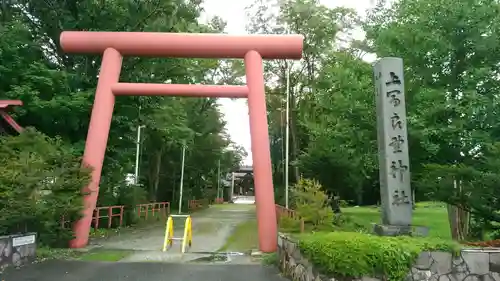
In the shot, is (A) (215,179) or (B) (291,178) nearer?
(B) (291,178)

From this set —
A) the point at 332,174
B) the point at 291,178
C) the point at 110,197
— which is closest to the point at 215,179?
the point at 291,178

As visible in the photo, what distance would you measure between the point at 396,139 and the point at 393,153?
27cm

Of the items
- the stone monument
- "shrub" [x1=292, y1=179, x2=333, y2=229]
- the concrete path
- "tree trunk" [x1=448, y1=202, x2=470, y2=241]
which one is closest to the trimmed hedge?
the stone monument

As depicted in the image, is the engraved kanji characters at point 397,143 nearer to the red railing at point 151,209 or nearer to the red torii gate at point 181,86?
the red torii gate at point 181,86

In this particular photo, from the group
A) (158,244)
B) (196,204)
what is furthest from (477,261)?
(196,204)

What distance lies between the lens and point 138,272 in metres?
8.41

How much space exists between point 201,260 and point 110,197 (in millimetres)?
7602

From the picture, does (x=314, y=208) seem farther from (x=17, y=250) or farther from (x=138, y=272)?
(x=17, y=250)

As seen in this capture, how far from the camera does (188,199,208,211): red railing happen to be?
34.0 metres

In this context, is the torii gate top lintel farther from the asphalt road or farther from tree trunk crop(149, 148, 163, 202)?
tree trunk crop(149, 148, 163, 202)

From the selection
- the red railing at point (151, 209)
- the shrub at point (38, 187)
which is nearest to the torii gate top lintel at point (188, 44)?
the shrub at point (38, 187)

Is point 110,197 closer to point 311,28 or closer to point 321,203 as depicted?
point 321,203

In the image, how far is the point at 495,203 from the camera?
768 centimetres

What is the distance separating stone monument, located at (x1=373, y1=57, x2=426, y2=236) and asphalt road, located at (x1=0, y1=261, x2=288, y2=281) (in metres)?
2.34
